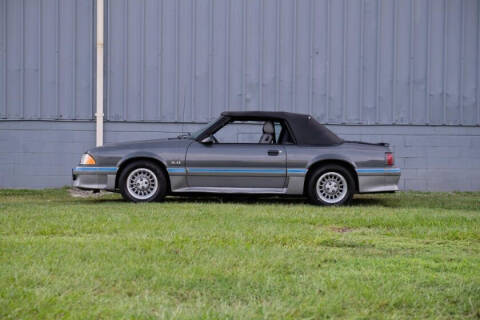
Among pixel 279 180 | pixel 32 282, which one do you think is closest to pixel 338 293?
pixel 32 282

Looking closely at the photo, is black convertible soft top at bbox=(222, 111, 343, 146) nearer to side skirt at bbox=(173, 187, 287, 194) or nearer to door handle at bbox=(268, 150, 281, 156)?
door handle at bbox=(268, 150, 281, 156)

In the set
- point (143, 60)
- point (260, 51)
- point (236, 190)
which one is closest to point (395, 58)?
point (260, 51)

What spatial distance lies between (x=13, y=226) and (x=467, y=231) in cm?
418

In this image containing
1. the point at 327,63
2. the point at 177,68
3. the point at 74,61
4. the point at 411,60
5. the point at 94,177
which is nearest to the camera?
the point at 94,177

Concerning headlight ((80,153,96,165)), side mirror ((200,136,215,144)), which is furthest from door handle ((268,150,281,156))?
headlight ((80,153,96,165))

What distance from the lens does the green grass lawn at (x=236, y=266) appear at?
9.98ft

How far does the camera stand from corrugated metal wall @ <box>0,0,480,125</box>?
11.8 m

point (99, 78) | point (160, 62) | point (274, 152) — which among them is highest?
point (160, 62)

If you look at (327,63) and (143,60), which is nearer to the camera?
(143,60)

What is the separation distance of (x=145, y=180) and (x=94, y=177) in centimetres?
69

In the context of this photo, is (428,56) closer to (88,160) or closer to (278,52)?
(278,52)

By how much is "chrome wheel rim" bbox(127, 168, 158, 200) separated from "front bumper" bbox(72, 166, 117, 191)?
270 millimetres

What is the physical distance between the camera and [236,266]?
3.95m

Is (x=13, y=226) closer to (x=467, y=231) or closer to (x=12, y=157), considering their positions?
(x=467, y=231)
